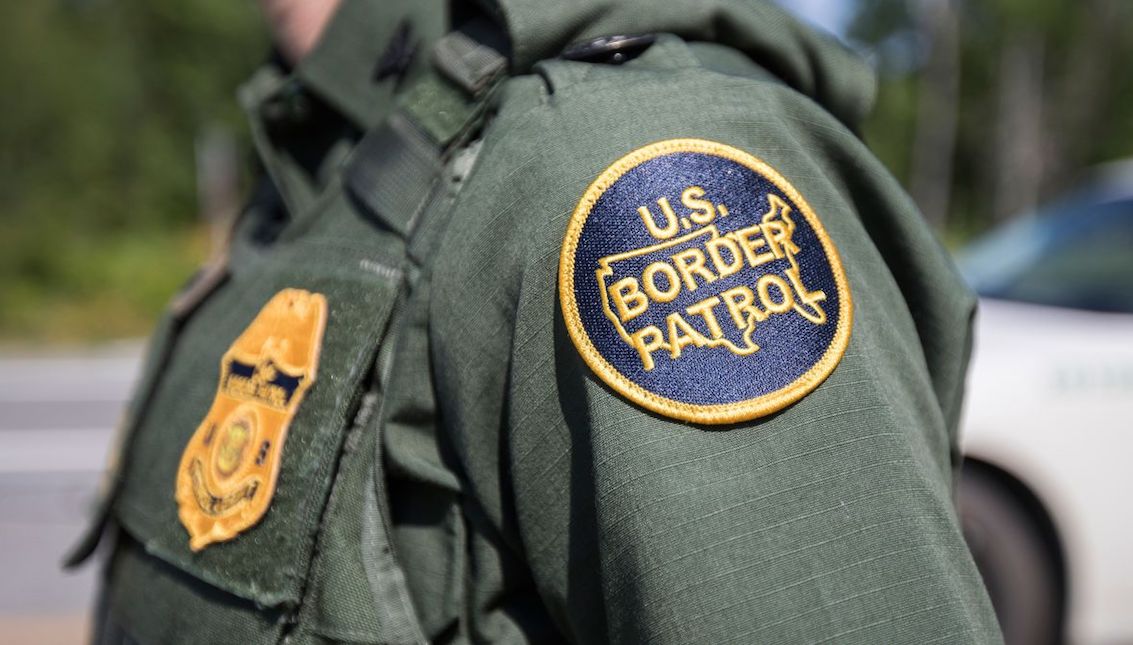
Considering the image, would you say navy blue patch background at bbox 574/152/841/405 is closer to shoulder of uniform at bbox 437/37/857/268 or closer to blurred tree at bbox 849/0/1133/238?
shoulder of uniform at bbox 437/37/857/268

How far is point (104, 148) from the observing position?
1972 centimetres

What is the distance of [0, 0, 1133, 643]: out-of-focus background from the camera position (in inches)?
125

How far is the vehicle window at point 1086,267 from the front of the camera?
3.57 meters

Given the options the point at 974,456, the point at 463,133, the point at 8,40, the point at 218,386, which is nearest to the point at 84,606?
the point at 974,456

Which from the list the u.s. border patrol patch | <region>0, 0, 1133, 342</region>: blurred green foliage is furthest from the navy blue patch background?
<region>0, 0, 1133, 342</region>: blurred green foliage

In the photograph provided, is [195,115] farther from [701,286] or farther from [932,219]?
[701,286]

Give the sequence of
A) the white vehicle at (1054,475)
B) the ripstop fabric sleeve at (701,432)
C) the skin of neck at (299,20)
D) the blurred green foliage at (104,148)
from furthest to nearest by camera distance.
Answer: the blurred green foliage at (104,148) < the white vehicle at (1054,475) < the skin of neck at (299,20) < the ripstop fabric sleeve at (701,432)

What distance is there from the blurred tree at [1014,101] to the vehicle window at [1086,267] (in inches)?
901

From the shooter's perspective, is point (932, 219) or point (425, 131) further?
point (932, 219)

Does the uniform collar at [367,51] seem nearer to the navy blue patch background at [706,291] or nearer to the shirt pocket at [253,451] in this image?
the shirt pocket at [253,451]

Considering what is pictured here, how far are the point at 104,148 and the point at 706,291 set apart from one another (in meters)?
21.3

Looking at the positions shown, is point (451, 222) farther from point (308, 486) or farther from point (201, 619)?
point (201, 619)

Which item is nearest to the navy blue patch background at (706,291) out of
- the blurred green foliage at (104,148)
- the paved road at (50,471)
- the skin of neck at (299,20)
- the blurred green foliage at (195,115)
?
the skin of neck at (299,20)

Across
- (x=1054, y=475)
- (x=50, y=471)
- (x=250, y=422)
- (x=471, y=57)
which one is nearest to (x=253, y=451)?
(x=250, y=422)
